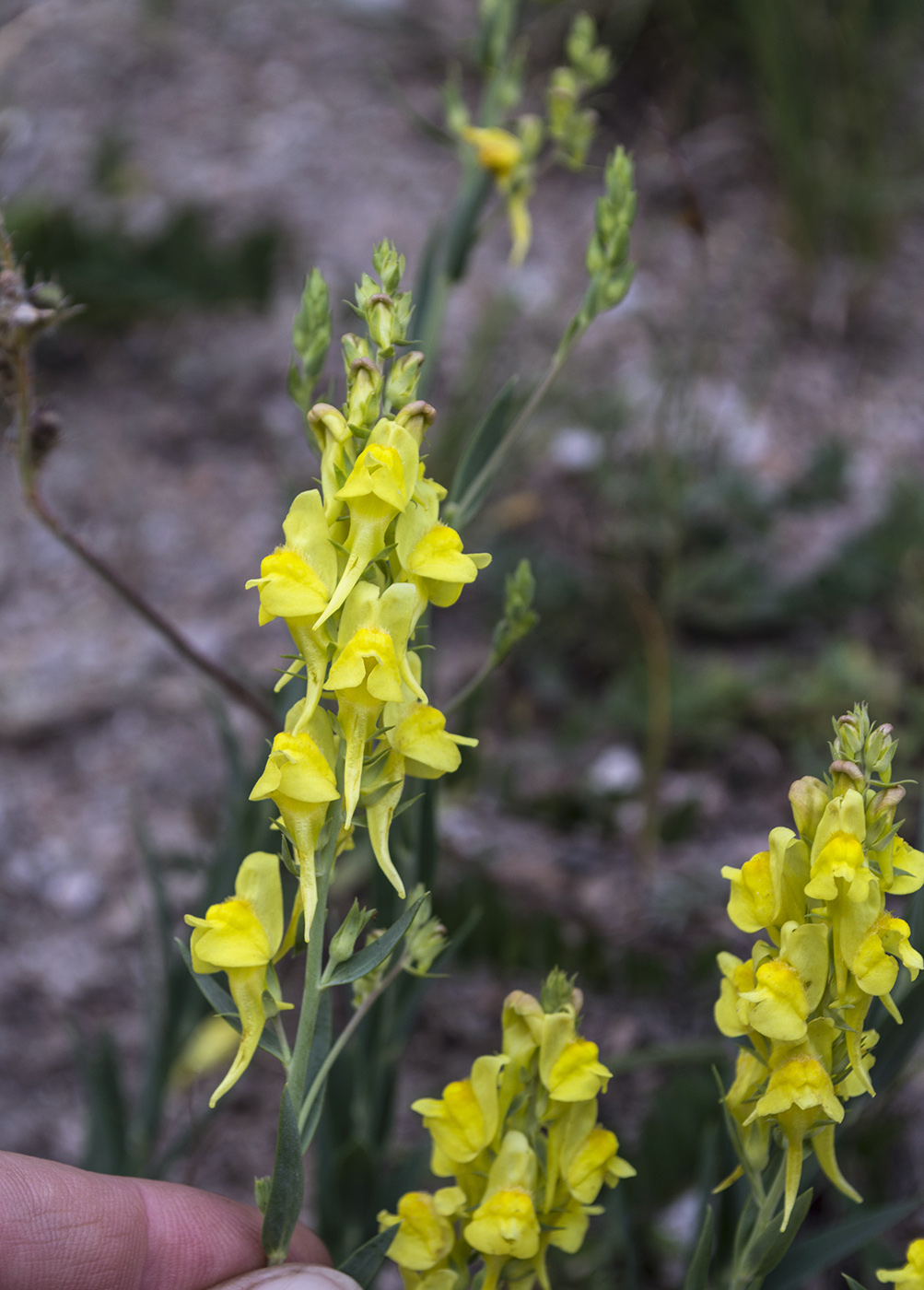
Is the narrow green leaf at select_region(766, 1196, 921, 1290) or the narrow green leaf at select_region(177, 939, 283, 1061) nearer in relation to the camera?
the narrow green leaf at select_region(177, 939, 283, 1061)

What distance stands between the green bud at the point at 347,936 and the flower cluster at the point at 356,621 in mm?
21

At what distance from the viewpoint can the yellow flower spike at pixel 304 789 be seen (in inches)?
21.3

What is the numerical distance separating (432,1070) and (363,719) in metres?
0.95

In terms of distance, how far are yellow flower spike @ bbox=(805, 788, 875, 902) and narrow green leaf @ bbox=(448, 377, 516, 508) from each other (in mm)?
389

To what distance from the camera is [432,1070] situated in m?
1.36

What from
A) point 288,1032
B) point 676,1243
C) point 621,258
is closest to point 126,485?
point 288,1032

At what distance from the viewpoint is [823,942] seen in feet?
1.86

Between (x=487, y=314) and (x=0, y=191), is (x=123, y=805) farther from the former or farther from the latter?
(x=0, y=191)

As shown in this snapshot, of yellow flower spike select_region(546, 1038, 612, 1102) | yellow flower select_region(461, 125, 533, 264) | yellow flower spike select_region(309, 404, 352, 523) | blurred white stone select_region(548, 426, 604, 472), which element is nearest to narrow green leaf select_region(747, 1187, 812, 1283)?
yellow flower spike select_region(546, 1038, 612, 1102)

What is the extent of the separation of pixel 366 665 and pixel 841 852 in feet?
0.86

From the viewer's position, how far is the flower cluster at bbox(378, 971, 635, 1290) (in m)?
0.61

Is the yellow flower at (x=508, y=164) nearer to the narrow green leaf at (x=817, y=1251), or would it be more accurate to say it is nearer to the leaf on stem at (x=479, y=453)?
the leaf on stem at (x=479, y=453)

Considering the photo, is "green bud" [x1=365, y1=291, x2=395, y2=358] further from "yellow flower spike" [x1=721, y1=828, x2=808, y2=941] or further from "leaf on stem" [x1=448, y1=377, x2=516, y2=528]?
"yellow flower spike" [x1=721, y1=828, x2=808, y2=941]

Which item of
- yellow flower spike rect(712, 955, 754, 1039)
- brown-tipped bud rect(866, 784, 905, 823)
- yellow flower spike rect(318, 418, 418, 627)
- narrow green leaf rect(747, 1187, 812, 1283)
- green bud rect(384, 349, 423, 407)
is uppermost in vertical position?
green bud rect(384, 349, 423, 407)
